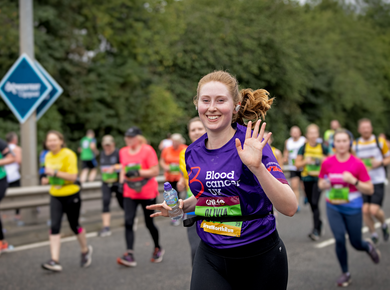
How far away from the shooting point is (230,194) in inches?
104

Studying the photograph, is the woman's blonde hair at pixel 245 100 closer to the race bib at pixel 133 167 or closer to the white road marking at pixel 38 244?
the race bib at pixel 133 167

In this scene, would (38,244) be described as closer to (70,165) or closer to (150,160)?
(70,165)

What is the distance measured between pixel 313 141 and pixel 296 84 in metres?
21.6

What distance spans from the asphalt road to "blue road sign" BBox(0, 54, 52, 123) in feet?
10.5

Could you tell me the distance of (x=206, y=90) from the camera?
2750mm

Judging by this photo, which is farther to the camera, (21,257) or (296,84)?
(296,84)

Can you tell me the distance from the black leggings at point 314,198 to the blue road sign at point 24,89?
5.76 m

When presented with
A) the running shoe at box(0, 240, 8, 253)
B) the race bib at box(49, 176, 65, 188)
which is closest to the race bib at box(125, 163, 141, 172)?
the race bib at box(49, 176, 65, 188)

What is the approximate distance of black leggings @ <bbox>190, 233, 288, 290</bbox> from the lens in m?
2.66

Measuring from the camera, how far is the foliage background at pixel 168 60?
18.8m

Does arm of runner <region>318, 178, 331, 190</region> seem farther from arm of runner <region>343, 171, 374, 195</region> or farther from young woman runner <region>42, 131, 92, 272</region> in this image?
young woman runner <region>42, 131, 92, 272</region>

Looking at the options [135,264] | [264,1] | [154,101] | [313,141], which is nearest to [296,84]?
[264,1]

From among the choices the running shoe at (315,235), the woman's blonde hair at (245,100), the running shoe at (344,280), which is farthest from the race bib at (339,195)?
the woman's blonde hair at (245,100)

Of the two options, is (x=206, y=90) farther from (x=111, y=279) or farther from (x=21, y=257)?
(x=21, y=257)
